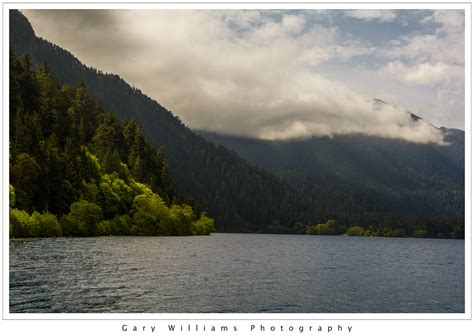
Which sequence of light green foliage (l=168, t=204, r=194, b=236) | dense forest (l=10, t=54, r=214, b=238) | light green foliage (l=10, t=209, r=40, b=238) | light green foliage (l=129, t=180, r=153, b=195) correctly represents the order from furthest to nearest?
light green foliage (l=168, t=204, r=194, b=236) < light green foliage (l=129, t=180, r=153, b=195) < dense forest (l=10, t=54, r=214, b=238) < light green foliage (l=10, t=209, r=40, b=238)

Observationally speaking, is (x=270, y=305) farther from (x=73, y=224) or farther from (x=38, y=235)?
(x=73, y=224)

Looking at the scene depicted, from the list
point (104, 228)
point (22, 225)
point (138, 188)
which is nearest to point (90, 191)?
point (104, 228)

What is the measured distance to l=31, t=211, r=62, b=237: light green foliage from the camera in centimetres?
11412

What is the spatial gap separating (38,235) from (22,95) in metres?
57.7

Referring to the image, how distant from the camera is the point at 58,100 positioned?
538 ft

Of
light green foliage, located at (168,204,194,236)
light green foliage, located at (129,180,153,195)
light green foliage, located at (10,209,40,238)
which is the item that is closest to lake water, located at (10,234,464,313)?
light green foliage, located at (10,209,40,238)

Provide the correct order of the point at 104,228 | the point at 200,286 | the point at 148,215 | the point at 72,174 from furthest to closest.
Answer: the point at 148,215 → the point at 104,228 → the point at 72,174 → the point at 200,286

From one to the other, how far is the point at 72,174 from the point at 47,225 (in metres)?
22.7

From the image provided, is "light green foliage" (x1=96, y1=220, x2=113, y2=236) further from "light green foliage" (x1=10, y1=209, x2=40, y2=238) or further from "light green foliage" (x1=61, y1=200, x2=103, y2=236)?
"light green foliage" (x1=10, y1=209, x2=40, y2=238)

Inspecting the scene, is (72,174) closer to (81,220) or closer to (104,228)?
(81,220)

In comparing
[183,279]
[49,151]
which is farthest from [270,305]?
[49,151]

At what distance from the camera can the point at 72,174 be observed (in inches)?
5384

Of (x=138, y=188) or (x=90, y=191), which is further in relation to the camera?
(x=138, y=188)

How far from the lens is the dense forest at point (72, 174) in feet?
391
